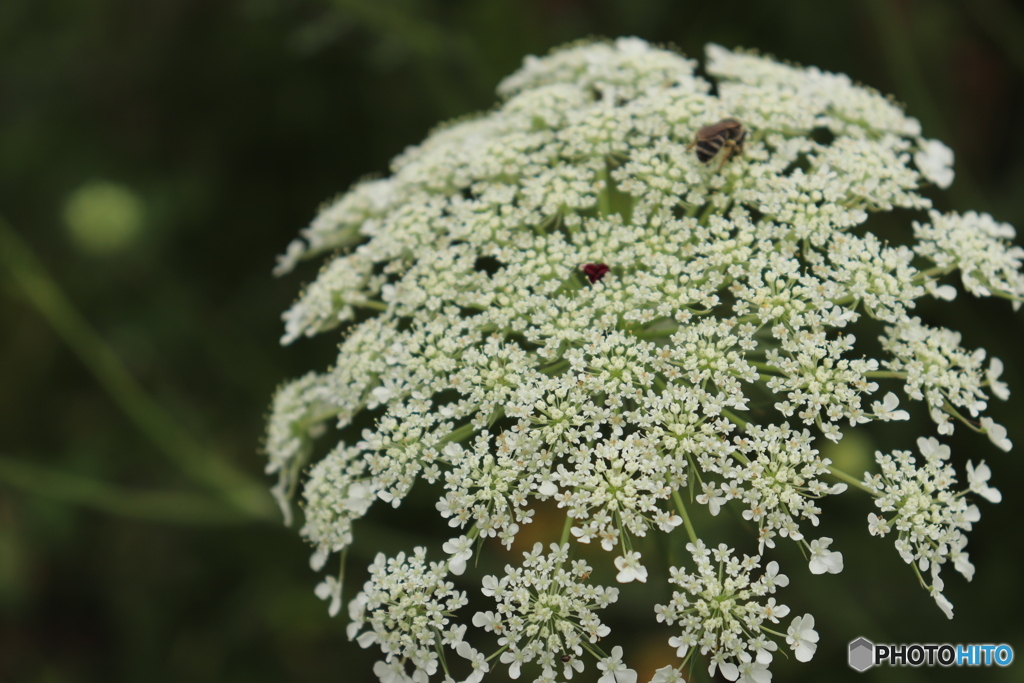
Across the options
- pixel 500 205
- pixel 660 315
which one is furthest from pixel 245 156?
pixel 660 315

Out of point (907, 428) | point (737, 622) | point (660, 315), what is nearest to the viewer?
point (737, 622)

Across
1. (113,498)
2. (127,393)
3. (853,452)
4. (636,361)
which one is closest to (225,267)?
(127,393)

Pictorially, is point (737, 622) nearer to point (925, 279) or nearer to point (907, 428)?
point (925, 279)

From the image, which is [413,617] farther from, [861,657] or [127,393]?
[127,393]

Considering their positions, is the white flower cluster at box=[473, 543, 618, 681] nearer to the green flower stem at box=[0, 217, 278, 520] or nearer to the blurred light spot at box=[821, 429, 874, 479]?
the blurred light spot at box=[821, 429, 874, 479]

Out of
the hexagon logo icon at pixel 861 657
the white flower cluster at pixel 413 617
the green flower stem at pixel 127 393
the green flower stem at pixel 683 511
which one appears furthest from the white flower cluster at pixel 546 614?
the green flower stem at pixel 127 393

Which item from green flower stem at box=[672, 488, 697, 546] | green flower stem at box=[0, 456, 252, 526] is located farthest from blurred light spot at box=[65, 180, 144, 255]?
green flower stem at box=[672, 488, 697, 546]
